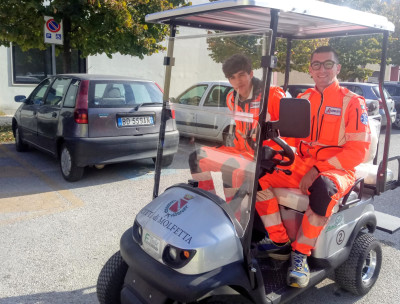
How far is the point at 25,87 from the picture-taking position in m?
12.5

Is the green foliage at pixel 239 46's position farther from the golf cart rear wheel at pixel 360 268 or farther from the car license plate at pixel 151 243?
the golf cart rear wheel at pixel 360 268

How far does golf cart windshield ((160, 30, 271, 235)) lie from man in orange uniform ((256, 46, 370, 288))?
1.23 ft

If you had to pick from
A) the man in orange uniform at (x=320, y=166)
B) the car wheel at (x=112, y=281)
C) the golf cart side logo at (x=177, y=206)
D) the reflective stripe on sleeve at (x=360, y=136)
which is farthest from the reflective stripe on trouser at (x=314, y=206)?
the car wheel at (x=112, y=281)

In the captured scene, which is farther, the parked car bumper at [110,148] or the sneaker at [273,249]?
the parked car bumper at [110,148]

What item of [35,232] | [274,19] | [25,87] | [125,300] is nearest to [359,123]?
[274,19]

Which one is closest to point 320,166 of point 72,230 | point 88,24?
point 72,230

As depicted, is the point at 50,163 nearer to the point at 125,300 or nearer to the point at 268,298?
the point at 125,300

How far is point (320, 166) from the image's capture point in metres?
2.81

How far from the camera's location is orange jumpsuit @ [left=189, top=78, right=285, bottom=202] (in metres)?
2.28

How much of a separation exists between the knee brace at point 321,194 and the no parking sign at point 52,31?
6884 millimetres

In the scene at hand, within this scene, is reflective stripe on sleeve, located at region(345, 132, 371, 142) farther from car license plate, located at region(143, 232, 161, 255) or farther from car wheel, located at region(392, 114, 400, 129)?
car wheel, located at region(392, 114, 400, 129)

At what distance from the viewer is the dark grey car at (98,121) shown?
18.1 ft

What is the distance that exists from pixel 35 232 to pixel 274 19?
3282mm

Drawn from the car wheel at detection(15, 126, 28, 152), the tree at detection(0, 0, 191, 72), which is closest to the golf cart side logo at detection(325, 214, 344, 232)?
the car wheel at detection(15, 126, 28, 152)
